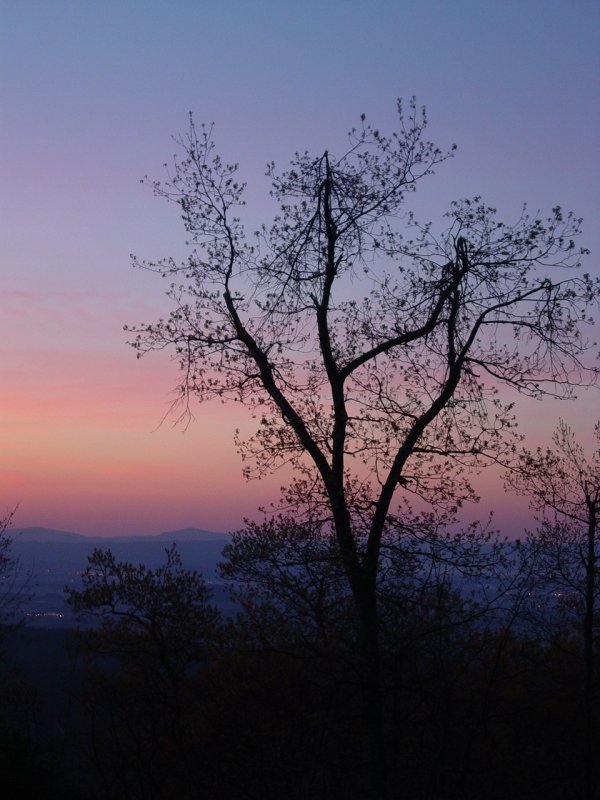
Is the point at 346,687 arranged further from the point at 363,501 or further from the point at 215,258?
the point at 215,258

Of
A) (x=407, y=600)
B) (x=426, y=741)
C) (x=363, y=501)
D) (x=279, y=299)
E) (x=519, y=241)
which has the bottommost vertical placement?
(x=426, y=741)

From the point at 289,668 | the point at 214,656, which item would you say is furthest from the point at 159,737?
the point at 289,668

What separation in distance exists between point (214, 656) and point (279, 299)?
233 inches

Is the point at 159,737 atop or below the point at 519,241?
below

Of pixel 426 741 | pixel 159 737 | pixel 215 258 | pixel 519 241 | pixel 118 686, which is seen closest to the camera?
pixel 426 741

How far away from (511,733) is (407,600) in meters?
3.29

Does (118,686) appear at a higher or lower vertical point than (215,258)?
lower

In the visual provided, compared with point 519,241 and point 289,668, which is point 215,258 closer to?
point 519,241

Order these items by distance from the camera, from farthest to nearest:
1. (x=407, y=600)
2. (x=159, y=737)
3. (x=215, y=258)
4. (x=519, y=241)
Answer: (x=159, y=737)
(x=215, y=258)
(x=519, y=241)
(x=407, y=600)

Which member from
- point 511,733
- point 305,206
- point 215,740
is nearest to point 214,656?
point 215,740

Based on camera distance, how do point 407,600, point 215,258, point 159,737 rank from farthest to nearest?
point 159,737, point 215,258, point 407,600

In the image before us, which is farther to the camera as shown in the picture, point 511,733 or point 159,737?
point 159,737

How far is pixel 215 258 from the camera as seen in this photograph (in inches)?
587

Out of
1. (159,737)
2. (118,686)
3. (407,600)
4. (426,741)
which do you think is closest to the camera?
(426,741)
